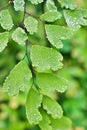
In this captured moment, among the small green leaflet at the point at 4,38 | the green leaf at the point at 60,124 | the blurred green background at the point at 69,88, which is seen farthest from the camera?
the blurred green background at the point at 69,88

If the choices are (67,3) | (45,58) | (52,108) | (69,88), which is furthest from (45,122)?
(69,88)

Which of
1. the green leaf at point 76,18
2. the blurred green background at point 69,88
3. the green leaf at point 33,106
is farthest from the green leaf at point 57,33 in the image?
the blurred green background at point 69,88

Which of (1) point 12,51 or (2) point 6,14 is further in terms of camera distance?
(1) point 12,51

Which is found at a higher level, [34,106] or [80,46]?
[34,106]

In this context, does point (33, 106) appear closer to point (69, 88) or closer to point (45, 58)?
point (45, 58)

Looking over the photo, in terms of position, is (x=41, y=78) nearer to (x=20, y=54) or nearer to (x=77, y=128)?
(x=20, y=54)

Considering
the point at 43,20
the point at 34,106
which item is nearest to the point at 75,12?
the point at 43,20

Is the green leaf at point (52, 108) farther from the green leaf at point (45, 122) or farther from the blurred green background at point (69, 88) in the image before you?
the blurred green background at point (69, 88)
